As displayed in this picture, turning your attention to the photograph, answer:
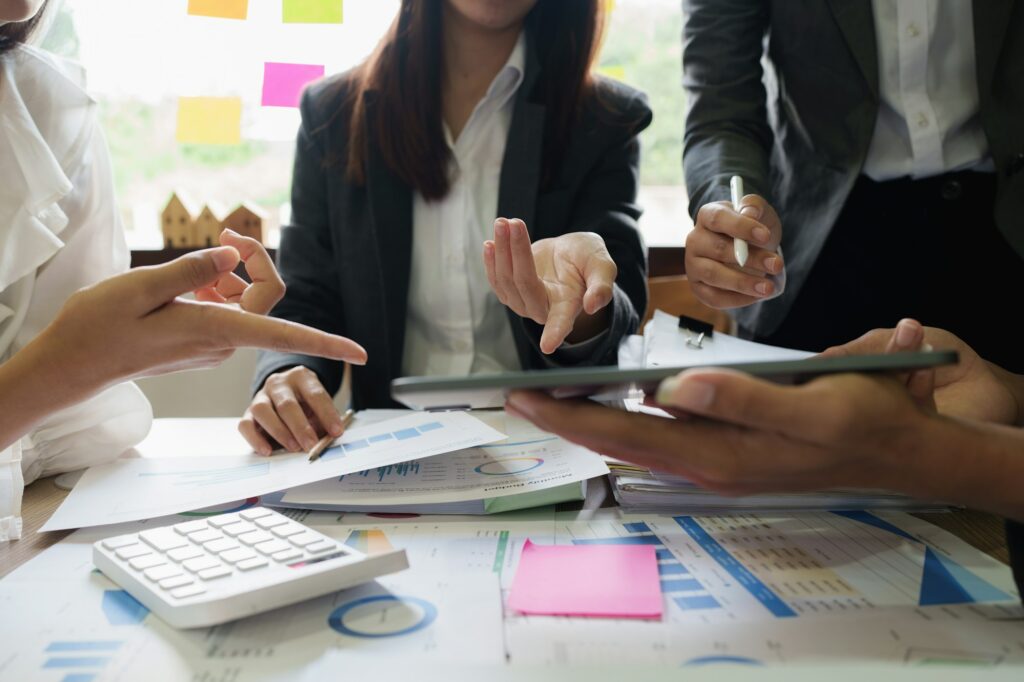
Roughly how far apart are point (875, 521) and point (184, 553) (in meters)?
0.56

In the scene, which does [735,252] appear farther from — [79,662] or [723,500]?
[79,662]

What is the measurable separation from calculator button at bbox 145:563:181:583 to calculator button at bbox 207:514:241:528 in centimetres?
7

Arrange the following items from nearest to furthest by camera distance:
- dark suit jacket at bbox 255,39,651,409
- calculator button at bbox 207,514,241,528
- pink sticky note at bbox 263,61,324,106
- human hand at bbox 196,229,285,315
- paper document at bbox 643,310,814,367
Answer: calculator button at bbox 207,514,241,528, human hand at bbox 196,229,285,315, paper document at bbox 643,310,814,367, dark suit jacket at bbox 255,39,651,409, pink sticky note at bbox 263,61,324,106

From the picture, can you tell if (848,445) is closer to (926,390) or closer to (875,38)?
(926,390)

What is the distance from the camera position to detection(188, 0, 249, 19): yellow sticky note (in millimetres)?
1765

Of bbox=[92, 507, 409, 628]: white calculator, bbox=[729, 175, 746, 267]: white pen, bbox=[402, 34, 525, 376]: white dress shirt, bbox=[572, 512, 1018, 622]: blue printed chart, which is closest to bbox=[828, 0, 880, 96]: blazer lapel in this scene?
bbox=[729, 175, 746, 267]: white pen

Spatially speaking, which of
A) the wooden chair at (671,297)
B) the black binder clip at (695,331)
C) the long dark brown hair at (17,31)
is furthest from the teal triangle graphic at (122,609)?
the wooden chair at (671,297)

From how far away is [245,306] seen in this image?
0.79 metres

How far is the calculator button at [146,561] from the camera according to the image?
1.92ft

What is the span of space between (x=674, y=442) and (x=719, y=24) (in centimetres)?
91

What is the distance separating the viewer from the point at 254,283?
807 millimetres

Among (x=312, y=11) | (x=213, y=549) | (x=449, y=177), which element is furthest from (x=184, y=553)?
(x=312, y=11)

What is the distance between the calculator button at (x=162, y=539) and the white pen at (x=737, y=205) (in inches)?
24.6

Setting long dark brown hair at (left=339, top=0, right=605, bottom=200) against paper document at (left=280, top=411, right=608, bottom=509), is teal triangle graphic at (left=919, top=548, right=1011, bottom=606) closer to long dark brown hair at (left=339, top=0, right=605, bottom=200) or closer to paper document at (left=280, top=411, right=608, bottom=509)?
paper document at (left=280, top=411, right=608, bottom=509)
